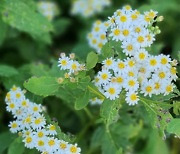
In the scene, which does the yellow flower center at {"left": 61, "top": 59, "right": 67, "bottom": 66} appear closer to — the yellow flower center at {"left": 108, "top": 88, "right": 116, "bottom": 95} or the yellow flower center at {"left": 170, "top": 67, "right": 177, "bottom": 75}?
the yellow flower center at {"left": 108, "top": 88, "right": 116, "bottom": 95}

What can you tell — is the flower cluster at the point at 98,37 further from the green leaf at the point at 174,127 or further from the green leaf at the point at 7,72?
the green leaf at the point at 174,127

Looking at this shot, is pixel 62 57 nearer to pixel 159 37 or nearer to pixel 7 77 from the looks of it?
pixel 7 77

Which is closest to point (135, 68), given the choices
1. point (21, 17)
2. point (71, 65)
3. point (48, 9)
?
point (71, 65)

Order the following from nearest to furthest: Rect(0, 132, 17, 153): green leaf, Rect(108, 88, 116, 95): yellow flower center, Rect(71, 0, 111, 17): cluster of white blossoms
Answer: Rect(108, 88, 116, 95): yellow flower center
Rect(0, 132, 17, 153): green leaf
Rect(71, 0, 111, 17): cluster of white blossoms

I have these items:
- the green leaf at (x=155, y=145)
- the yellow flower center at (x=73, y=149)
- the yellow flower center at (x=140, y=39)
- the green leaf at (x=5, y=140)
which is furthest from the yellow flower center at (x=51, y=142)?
the green leaf at (x=155, y=145)

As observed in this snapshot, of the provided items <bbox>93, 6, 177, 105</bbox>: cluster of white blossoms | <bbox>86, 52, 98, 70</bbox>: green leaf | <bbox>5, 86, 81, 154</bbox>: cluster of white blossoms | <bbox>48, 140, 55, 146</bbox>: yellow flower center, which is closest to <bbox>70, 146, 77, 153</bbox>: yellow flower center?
<bbox>5, 86, 81, 154</bbox>: cluster of white blossoms

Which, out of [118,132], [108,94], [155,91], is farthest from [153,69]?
[118,132]
